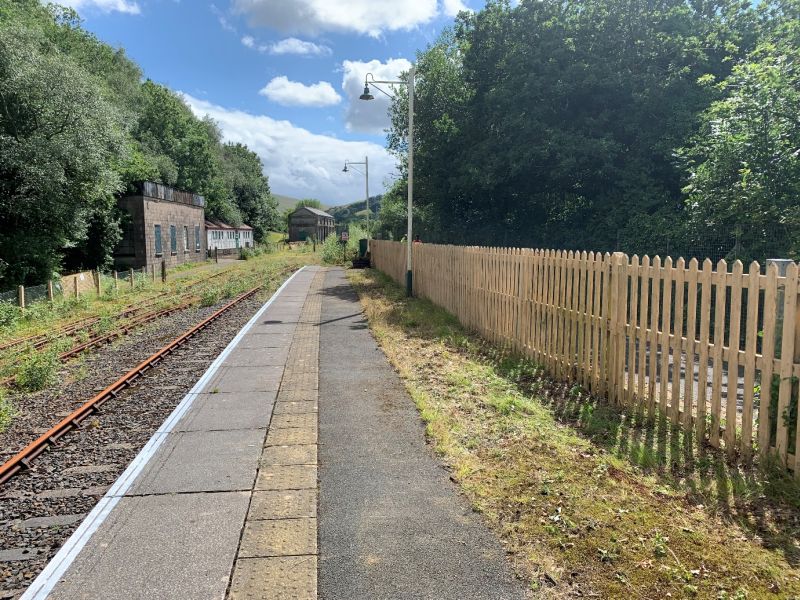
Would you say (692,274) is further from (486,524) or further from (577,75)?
(577,75)

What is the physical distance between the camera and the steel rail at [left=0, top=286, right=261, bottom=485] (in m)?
4.94

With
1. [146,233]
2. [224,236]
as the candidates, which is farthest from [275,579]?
[224,236]

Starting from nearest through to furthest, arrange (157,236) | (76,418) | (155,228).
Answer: (76,418) → (155,228) → (157,236)

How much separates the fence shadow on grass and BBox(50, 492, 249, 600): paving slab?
3.13 m

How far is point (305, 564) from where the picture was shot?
3232 millimetres

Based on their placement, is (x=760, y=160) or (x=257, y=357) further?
(x=760, y=160)

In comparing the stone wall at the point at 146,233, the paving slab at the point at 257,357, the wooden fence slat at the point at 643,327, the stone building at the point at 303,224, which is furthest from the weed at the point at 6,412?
the stone building at the point at 303,224

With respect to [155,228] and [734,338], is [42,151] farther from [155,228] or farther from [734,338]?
[734,338]

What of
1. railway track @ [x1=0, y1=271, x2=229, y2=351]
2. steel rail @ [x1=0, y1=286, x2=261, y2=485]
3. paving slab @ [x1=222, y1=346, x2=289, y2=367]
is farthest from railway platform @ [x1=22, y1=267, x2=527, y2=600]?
railway track @ [x1=0, y1=271, x2=229, y2=351]

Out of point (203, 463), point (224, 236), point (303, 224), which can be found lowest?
point (203, 463)

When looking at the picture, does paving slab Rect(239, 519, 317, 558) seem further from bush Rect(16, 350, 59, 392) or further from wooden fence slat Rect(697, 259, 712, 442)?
bush Rect(16, 350, 59, 392)

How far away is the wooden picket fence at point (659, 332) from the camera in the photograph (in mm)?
4262

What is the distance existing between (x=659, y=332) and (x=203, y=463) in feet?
15.0

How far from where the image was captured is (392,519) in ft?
12.2
